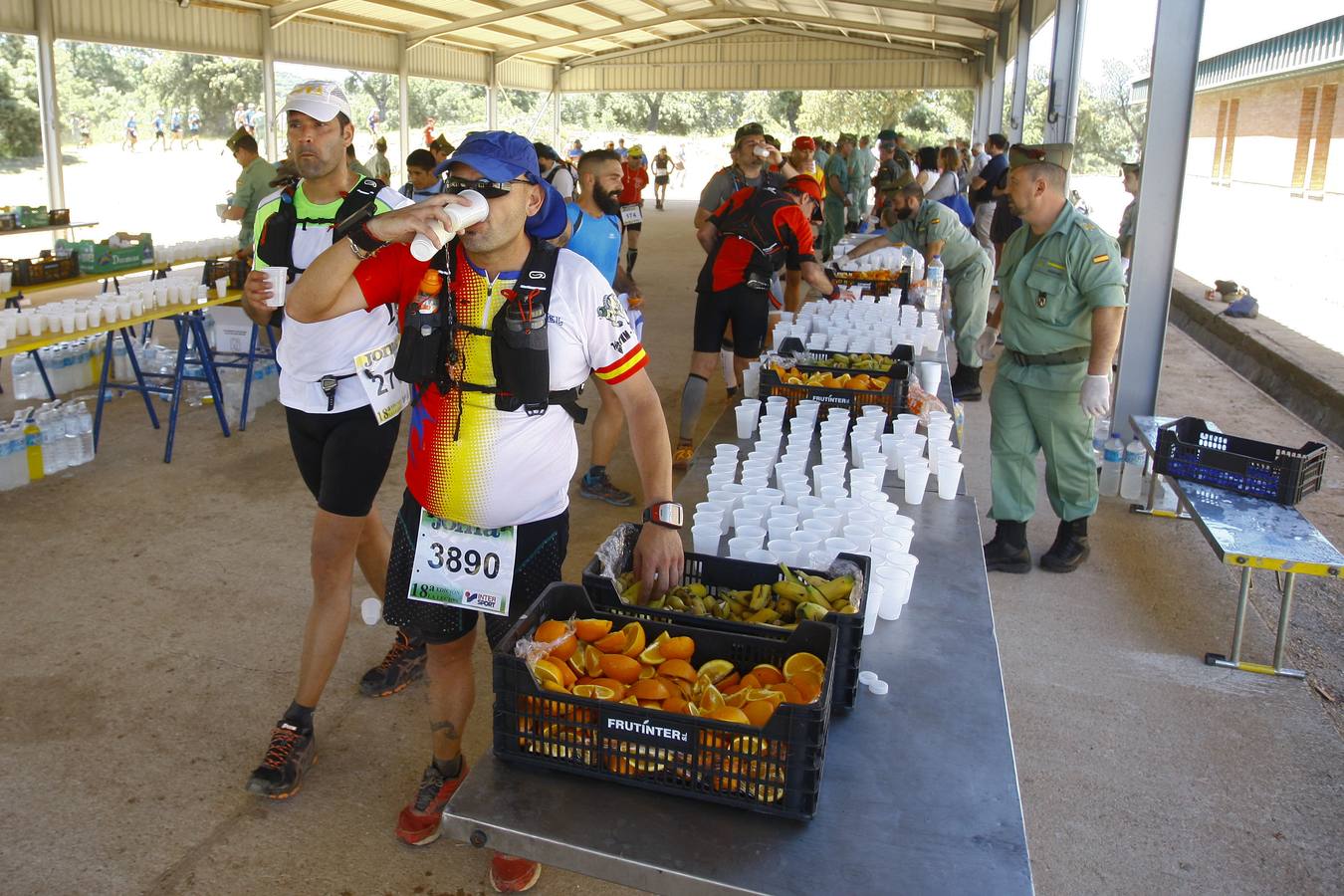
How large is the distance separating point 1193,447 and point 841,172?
1091 cm

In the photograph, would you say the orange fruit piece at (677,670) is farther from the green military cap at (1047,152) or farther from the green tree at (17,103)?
the green tree at (17,103)

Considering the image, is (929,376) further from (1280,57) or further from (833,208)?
(1280,57)

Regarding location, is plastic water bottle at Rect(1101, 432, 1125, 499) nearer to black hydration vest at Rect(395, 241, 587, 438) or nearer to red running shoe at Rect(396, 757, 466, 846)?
red running shoe at Rect(396, 757, 466, 846)

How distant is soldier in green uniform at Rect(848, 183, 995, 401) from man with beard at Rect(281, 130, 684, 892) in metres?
5.95

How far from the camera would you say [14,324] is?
5605 mm

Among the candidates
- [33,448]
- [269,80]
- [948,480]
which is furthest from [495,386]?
[269,80]

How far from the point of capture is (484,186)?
212 cm

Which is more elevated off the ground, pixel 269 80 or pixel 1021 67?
pixel 1021 67

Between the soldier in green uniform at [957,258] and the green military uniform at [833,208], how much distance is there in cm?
569

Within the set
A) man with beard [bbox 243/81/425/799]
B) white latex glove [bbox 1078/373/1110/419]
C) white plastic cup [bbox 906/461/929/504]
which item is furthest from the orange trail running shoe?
white latex glove [bbox 1078/373/1110/419]

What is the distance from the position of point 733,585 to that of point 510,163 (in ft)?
3.46

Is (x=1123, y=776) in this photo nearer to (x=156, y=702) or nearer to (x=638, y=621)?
(x=638, y=621)

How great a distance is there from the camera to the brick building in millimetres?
21109

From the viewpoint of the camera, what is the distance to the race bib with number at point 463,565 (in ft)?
7.84
